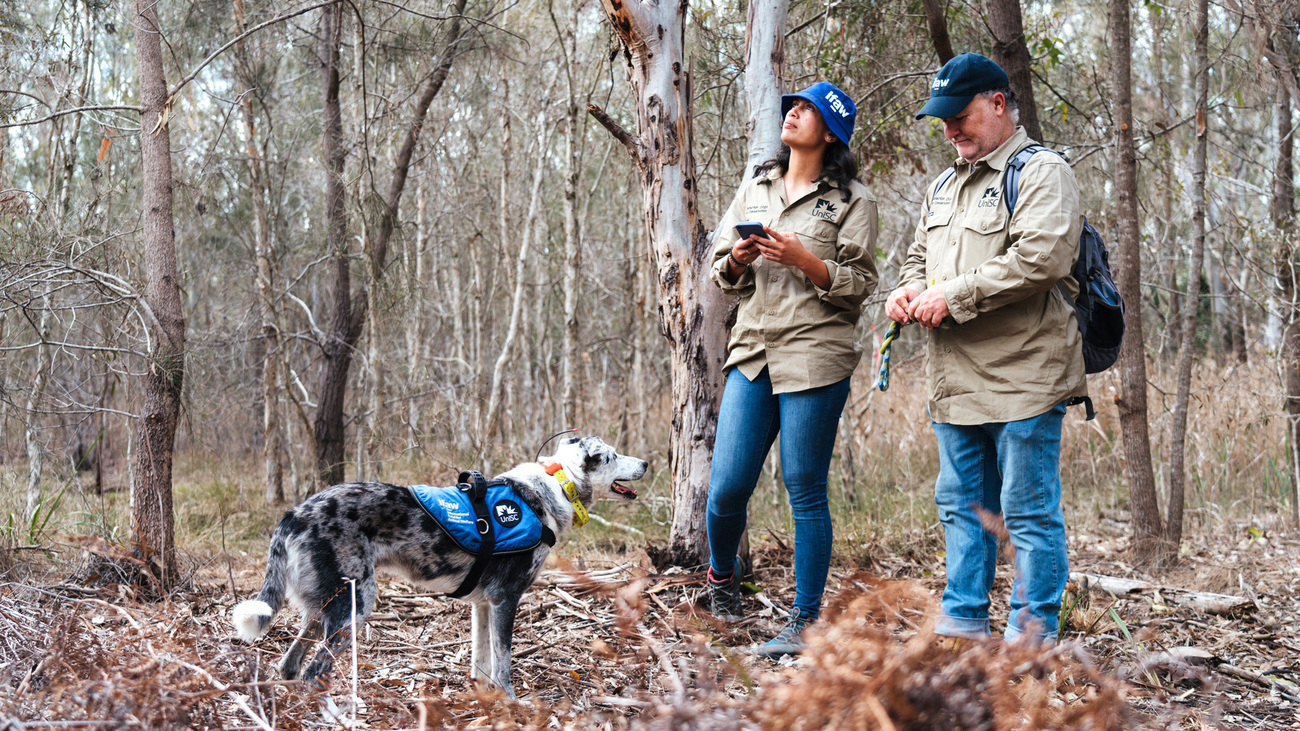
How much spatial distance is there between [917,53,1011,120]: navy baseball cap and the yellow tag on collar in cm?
211

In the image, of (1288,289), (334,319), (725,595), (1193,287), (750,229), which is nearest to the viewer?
(750,229)

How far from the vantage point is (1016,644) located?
5.57 ft

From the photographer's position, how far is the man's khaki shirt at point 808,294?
10.6 feet

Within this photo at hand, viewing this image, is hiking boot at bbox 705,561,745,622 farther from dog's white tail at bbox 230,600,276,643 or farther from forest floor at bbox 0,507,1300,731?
dog's white tail at bbox 230,600,276,643

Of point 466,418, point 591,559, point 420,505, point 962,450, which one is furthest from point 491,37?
point 962,450

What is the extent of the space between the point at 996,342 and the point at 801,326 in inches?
28.0

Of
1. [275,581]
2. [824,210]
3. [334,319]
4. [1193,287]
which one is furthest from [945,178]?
[334,319]

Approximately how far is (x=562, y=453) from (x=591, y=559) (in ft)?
5.98

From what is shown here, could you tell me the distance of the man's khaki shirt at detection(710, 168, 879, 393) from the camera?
322cm

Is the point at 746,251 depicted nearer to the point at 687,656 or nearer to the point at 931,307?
the point at 931,307

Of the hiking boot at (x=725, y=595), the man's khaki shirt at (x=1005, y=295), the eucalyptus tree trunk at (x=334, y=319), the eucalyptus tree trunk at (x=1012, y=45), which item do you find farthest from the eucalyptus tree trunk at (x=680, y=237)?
the eucalyptus tree trunk at (x=334, y=319)

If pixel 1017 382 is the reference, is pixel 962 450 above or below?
below

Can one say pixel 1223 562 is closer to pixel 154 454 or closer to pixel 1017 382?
pixel 1017 382

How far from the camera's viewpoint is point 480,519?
131 inches
